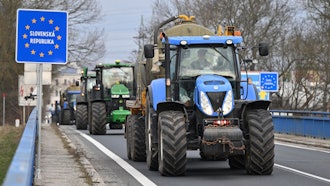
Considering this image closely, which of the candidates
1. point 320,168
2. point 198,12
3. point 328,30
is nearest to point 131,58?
point 198,12

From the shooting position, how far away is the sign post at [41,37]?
1337cm

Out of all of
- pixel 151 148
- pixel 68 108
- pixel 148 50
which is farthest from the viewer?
pixel 68 108

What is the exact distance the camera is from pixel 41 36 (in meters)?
13.5

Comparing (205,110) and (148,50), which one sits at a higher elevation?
(148,50)

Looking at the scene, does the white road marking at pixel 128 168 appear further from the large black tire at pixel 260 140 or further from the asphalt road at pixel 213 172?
the large black tire at pixel 260 140

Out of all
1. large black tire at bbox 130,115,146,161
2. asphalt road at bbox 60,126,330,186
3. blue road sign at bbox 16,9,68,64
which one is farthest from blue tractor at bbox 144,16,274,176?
large black tire at bbox 130,115,146,161

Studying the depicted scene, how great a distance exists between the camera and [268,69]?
54.8 m

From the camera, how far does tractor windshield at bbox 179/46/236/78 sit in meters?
14.8

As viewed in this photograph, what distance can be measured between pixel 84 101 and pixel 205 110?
2386cm

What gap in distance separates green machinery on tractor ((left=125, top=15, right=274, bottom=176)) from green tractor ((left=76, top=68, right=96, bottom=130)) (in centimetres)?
2038

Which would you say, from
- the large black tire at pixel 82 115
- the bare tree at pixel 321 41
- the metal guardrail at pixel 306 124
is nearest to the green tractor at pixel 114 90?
the large black tire at pixel 82 115

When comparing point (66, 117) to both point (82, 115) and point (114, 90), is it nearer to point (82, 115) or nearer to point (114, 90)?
point (82, 115)

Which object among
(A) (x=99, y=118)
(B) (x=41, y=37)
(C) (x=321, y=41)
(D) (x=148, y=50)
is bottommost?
(A) (x=99, y=118)

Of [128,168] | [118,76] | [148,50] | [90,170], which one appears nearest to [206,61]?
[148,50]
